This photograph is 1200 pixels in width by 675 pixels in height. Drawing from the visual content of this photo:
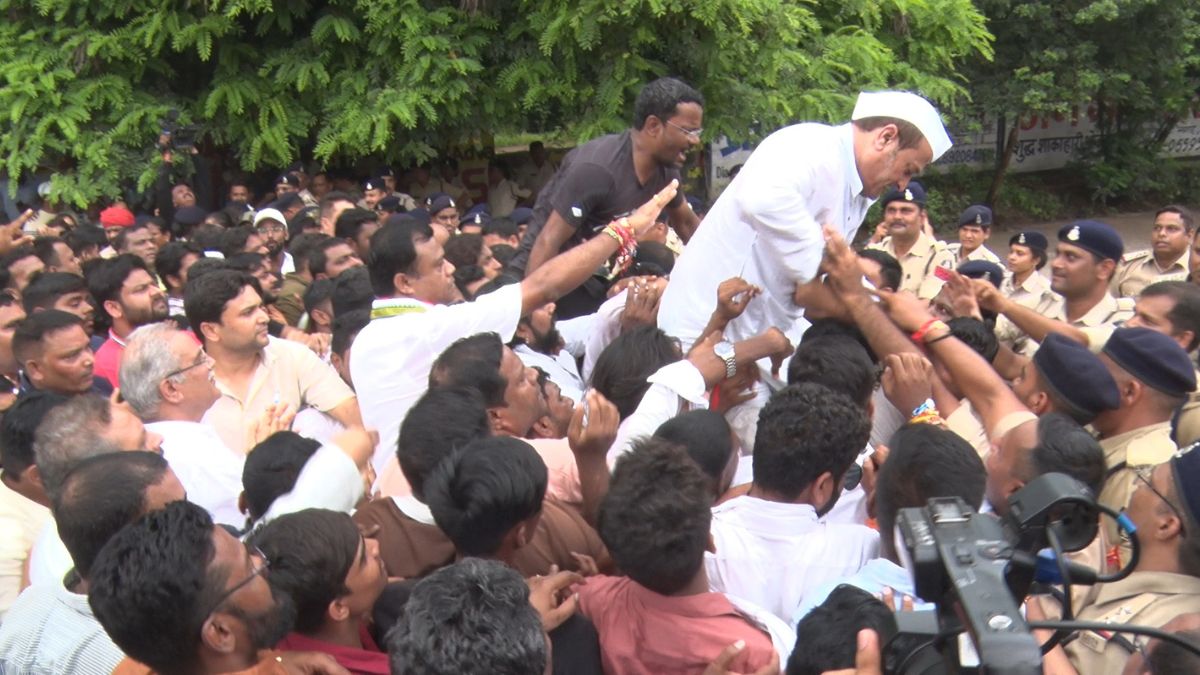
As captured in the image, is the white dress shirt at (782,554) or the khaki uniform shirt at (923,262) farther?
the khaki uniform shirt at (923,262)

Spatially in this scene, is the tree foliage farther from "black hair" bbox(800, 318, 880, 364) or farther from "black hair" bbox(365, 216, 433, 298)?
"black hair" bbox(800, 318, 880, 364)

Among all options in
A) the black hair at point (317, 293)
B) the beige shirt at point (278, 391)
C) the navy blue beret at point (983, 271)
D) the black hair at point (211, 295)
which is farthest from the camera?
the navy blue beret at point (983, 271)

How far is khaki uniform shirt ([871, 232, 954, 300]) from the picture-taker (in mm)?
7004

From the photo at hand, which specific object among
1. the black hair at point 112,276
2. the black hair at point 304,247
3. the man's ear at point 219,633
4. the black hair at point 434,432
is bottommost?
the black hair at point 304,247

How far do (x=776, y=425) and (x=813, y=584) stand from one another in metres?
0.40

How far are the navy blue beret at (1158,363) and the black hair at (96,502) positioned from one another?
2.60 metres

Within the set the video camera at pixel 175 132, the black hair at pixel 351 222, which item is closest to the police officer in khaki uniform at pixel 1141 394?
the black hair at pixel 351 222

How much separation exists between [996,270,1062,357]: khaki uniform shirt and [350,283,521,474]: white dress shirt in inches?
107

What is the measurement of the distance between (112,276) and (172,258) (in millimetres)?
1007

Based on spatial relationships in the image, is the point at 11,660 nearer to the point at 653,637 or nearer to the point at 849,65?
the point at 653,637

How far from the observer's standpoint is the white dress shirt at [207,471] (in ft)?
10.2

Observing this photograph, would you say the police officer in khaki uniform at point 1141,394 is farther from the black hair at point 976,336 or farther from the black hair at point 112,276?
the black hair at point 112,276

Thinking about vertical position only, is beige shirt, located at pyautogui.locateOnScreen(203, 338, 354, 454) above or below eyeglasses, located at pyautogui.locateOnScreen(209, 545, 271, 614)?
below

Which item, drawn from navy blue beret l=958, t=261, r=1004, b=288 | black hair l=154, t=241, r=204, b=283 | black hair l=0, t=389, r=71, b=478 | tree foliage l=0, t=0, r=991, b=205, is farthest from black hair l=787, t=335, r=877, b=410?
tree foliage l=0, t=0, r=991, b=205
